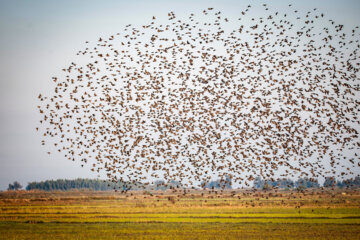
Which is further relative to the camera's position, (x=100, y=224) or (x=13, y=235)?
(x=100, y=224)

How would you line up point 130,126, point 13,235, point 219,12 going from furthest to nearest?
1. point 130,126
2. point 13,235
3. point 219,12

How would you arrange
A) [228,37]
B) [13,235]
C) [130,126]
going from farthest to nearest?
[130,126] < [13,235] < [228,37]

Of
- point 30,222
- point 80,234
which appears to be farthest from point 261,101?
point 30,222

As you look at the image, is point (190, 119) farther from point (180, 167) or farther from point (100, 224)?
point (100, 224)

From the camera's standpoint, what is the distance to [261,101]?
34.4 meters

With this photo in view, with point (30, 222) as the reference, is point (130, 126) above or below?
above

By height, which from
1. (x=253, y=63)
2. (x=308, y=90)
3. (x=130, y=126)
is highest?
(x=253, y=63)

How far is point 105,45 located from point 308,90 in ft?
53.3

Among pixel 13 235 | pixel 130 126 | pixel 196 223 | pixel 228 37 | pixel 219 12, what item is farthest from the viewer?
pixel 196 223

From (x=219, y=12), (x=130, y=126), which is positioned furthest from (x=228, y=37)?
(x=130, y=126)

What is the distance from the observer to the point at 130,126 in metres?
33.7

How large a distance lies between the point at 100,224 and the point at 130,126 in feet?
39.5

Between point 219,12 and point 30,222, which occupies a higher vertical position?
point 219,12

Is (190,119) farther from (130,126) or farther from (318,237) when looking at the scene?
(318,237)
